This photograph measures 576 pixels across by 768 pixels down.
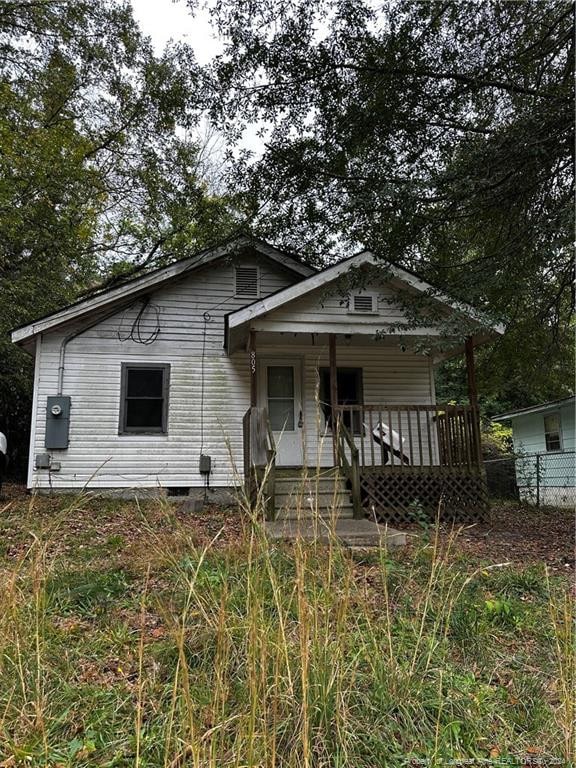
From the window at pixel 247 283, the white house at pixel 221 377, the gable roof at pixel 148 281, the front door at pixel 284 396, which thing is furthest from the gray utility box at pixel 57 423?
the window at pixel 247 283

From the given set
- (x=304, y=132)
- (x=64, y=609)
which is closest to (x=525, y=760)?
(x=64, y=609)

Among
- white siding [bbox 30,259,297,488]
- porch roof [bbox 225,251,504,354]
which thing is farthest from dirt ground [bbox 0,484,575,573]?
porch roof [bbox 225,251,504,354]

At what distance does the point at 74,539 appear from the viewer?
5688mm

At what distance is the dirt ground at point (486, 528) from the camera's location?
541 centimetres

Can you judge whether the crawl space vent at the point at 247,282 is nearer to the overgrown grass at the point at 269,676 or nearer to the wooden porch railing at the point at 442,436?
the wooden porch railing at the point at 442,436

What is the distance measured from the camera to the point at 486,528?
293 inches

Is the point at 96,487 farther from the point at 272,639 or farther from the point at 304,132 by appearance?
the point at 272,639

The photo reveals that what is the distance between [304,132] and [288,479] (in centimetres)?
567

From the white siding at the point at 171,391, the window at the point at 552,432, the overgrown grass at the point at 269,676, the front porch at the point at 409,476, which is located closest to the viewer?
the overgrown grass at the point at 269,676

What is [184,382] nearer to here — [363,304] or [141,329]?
[141,329]

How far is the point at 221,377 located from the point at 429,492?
14.9ft

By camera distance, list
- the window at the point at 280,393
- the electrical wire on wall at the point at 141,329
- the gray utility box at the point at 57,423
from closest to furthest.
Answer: the gray utility box at the point at 57,423 → the electrical wire on wall at the point at 141,329 → the window at the point at 280,393

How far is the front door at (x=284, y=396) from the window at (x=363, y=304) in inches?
77.9

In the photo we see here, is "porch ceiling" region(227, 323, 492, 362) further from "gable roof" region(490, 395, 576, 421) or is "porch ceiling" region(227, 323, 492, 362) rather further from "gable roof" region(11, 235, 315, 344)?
"gable roof" region(490, 395, 576, 421)
